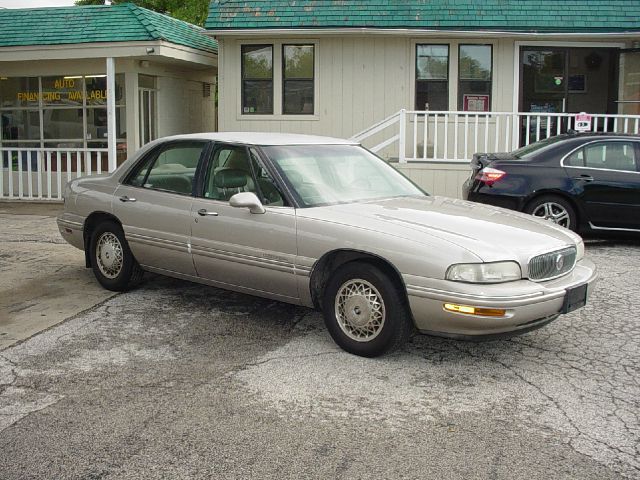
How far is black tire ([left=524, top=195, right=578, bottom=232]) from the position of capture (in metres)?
10.2

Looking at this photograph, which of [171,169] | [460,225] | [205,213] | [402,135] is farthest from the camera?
[402,135]

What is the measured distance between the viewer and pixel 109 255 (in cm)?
752

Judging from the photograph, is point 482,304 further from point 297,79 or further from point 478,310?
point 297,79

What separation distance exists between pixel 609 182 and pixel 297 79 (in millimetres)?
7582

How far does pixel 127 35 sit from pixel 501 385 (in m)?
12.0

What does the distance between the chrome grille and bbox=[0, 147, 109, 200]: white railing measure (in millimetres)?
11217

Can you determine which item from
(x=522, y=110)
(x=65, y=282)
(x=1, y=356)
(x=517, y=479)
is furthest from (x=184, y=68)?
(x=517, y=479)

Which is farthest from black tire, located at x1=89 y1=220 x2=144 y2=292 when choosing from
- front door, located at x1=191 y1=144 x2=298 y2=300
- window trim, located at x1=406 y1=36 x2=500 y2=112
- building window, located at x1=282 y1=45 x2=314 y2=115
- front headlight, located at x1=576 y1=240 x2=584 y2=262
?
window trim, located at x1=406 y1=36 x2=500 y2=112

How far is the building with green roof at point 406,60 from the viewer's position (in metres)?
14.8

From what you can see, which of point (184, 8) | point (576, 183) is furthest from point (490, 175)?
point (184, 8)

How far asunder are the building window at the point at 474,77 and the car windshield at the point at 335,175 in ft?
29.4

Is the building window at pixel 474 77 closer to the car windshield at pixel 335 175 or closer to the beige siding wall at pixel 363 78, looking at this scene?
the beige siding wall at pixel 363 78

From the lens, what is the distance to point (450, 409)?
4.64 metres

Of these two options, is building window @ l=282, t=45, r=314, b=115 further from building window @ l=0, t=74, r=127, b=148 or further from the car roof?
the car roof
